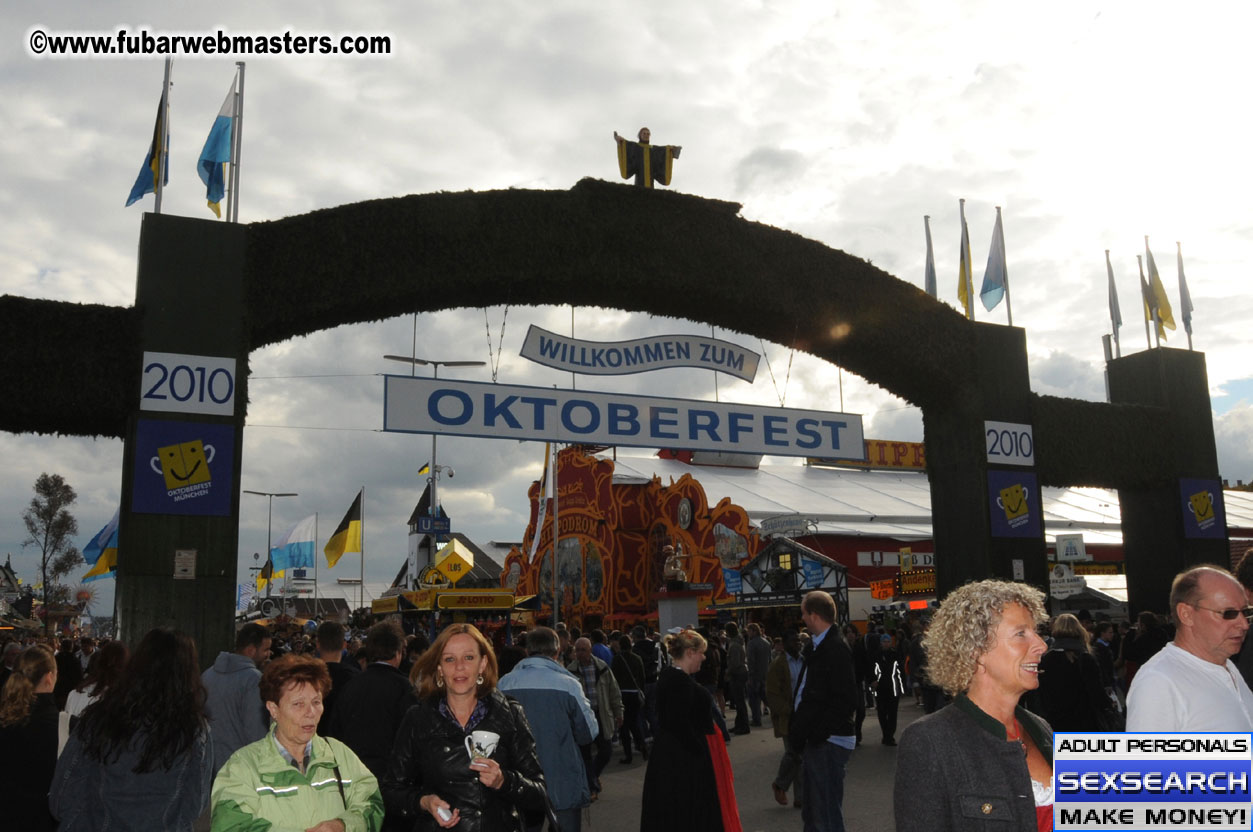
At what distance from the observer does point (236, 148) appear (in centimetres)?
1262

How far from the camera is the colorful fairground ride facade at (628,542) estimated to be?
32.6 meters

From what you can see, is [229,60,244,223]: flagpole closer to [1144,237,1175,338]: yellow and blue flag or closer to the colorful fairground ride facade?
[1144,237,1175,338]: yellow and blue flag

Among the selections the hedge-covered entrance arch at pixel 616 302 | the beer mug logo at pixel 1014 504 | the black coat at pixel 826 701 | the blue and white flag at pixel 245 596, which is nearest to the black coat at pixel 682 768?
the black coat at pixel 826 701

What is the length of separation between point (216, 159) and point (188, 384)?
3.15 meters

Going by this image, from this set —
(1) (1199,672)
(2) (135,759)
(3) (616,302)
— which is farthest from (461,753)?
(3) (616,302)

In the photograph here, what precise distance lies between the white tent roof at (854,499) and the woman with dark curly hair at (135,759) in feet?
106

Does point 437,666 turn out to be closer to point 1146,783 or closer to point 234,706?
point 1146,783

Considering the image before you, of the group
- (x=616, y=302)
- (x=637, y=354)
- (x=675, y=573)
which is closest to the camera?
(x=637, y=354)

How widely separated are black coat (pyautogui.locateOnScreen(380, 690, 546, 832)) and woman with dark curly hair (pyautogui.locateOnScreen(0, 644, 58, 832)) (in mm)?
2140

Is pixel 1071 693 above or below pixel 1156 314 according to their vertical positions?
below

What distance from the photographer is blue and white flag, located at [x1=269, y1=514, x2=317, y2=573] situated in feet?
132

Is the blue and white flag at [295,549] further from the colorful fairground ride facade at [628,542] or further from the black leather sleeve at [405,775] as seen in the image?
the black leather sleeve at [405,775]

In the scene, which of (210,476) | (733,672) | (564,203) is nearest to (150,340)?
(210,476)

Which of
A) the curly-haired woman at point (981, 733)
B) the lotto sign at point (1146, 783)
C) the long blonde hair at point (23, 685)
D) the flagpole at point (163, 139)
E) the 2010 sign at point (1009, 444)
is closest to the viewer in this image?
the curly-haired woman at point (981, 733)
